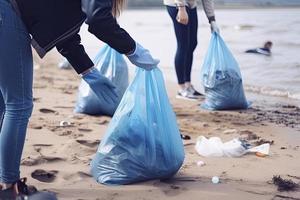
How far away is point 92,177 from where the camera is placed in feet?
8.89

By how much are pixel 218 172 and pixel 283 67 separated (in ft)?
17.2

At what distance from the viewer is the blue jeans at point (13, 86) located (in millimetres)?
2105

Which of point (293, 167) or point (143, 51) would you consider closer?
point (143, 51)

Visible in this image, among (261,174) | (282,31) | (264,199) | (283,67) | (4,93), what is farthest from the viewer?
(282,31)

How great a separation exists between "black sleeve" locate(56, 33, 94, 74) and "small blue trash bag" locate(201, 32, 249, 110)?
2.37 meters

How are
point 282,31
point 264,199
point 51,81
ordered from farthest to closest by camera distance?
point 282,31, point 51,81, point 264,199

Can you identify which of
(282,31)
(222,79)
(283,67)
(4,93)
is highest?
(4,93)

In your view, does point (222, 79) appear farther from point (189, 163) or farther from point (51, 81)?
point (51, 81)

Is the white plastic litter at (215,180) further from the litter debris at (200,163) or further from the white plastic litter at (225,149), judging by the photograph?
the white plastic litter at (225,149)

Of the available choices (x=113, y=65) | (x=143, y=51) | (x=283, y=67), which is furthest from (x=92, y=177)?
(x=283, y=67)

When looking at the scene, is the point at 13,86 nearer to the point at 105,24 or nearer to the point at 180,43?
the point at 105,24

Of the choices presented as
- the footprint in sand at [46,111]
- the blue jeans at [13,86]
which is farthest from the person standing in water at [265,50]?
the blue jeans at [13,86]

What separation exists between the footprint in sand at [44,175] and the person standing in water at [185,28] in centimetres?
226

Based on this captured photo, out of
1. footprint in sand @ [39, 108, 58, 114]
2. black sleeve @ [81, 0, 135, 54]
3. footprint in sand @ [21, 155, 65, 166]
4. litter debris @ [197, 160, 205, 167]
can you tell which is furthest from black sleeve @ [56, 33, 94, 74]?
footprint in sand @ [39, 108, 58, 114]
